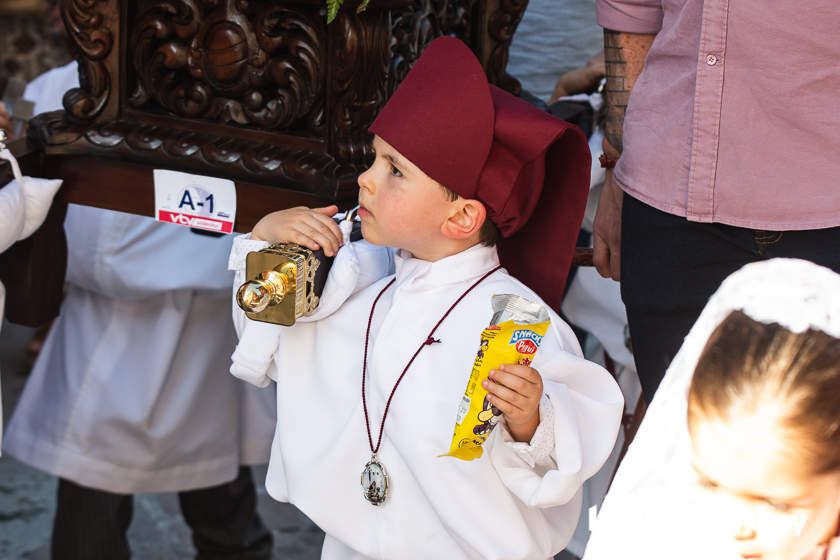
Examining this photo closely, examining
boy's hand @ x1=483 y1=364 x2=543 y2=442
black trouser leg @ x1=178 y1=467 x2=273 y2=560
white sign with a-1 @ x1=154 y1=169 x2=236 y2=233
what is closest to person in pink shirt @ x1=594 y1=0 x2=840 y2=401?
boy's hand @ x1=483 y1=364 x2=543 y2=442

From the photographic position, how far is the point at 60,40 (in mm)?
6254

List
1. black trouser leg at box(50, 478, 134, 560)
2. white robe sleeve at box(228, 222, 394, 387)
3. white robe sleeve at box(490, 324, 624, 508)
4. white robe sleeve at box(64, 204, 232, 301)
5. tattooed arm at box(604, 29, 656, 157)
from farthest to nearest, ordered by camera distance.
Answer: black trouser leg at box(50, 478, 134, 560) < white robe sleeve at box(64, 204, 232, 301) < tattooed arm at box(604, 29, 656, 157) < white robe sleeve at box(228, 222, 394, 387) < white robe sleeve at box(490, 324, 624, 508)

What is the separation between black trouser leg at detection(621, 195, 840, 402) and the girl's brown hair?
716mm

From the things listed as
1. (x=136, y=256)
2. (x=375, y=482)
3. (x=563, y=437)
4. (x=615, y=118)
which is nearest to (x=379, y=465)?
(x=375, y=482)

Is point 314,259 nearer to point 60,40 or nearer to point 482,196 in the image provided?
point 482,196

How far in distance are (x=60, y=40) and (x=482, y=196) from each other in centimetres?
493

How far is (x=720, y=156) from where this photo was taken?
6.20 feet

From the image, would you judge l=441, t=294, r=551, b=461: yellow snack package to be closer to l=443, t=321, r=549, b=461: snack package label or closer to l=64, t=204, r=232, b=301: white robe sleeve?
l=443, t=321, r=549, b=461: snack package label

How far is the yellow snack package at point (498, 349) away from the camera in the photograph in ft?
5.21

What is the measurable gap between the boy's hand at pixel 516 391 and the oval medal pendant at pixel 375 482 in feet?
1.00

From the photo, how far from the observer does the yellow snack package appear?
159 cm

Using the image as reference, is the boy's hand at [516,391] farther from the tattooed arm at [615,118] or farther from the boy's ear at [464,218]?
the tattooed arm at [615,118]

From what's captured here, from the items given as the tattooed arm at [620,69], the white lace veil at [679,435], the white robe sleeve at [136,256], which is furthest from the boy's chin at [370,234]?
the white robe sleeve at [136,256]

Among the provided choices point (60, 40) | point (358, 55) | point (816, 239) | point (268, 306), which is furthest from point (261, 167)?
point (60, 40)
